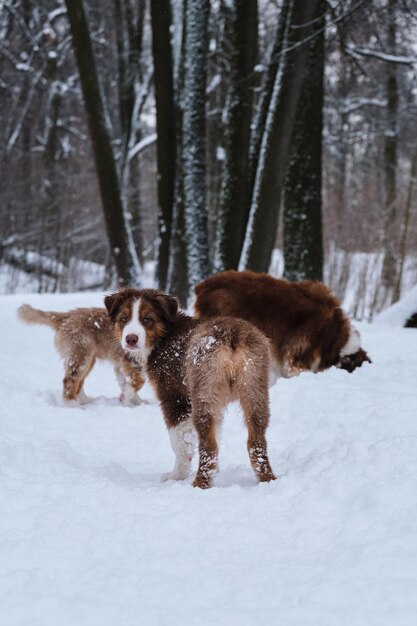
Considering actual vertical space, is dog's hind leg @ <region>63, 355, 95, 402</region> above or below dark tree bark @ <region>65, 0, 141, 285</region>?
below

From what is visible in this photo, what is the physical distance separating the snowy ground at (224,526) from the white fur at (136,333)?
34.8 inches

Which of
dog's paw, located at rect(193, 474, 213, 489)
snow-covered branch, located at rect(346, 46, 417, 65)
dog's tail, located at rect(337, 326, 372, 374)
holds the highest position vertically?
snow-covered branch, located at rect(346, 46, 417, 65)

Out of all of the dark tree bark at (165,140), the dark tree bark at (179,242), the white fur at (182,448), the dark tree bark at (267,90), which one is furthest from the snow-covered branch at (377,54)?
the white fur at (182,448)

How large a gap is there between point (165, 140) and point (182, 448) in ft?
30.0

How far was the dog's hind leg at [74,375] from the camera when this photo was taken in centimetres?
734

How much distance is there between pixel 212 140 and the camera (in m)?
20.6

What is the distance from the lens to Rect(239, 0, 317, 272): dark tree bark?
384 inches

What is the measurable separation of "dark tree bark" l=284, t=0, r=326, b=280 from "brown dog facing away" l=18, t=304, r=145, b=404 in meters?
4.23

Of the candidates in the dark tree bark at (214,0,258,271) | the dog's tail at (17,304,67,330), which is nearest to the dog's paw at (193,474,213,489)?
the dog's tail at (17,304,67,330)

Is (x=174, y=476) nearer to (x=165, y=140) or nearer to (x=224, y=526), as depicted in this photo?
(x=224, y=526)

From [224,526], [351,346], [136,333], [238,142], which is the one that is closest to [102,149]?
[238,142]

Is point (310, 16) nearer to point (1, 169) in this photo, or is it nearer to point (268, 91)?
point (268, 91)

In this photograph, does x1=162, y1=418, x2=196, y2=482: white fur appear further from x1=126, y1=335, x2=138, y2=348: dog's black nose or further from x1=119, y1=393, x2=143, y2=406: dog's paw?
x1=119, y1=393, x2=143, y2=406: dog's paw

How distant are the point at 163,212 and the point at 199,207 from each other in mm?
1176
